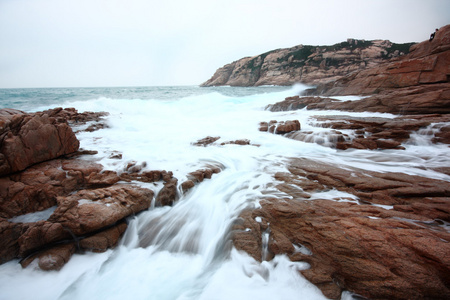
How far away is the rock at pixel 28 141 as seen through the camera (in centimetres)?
358

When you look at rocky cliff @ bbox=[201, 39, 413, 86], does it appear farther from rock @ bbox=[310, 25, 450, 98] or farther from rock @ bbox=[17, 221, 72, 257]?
rock @ bbox=[17, 221, 72, 257]

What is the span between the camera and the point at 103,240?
298 cm

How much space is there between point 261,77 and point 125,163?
63.2 meters

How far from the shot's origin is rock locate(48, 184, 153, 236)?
2875 mm

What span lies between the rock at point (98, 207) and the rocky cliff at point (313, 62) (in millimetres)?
44879

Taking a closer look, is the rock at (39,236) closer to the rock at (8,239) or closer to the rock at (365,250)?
the rock at (8,239)

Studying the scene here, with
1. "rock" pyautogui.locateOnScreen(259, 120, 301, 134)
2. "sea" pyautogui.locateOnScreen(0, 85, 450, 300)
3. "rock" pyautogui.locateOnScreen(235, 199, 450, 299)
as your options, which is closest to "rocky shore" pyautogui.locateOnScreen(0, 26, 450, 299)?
"rock" pyautogui.locateOnScreen(235, 199, 450, 299)

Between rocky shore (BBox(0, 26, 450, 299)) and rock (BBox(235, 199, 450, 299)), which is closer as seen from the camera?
rock (BBox(235, 199, 450, 299))

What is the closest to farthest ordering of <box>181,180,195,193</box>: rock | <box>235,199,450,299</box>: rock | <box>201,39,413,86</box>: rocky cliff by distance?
<box>235,199,450,299</box>: rock → <box>181,180,195,193</box>: rock → <box>201,39,413,86</box>: rocky cliff

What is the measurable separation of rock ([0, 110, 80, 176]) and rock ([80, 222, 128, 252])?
7.82 feet

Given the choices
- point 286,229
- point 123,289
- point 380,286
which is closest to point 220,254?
point 286,229

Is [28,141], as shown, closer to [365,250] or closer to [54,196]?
[54,196]

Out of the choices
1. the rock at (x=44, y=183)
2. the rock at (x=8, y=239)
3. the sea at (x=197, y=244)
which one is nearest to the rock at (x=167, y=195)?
the sea at (x=197, y=244)

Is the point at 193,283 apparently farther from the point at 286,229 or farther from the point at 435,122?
the point at 435,122
